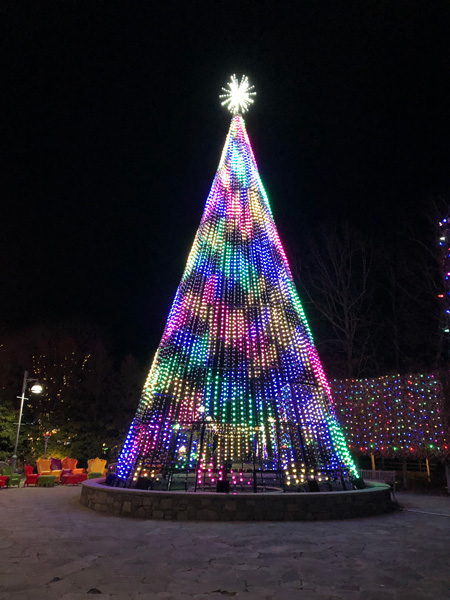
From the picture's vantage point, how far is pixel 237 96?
12.9m

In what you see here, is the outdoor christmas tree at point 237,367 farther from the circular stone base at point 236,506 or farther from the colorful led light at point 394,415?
the colorful led light at point 394,415

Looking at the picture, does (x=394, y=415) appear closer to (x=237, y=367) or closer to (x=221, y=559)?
(x=237, y=367)

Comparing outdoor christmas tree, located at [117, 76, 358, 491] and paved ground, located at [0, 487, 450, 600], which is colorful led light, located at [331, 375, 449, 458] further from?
paved ground, located at [0, 487, 450, 600]

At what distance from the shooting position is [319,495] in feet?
28.1

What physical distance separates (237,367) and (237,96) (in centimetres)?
784

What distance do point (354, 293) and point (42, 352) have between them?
16.7 meters

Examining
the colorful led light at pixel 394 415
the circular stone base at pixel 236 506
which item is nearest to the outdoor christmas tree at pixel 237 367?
the circular stone base at pixel 236 506

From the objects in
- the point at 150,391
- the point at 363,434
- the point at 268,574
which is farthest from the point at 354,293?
the point at 268,574

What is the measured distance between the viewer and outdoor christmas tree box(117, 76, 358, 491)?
32.0 feet

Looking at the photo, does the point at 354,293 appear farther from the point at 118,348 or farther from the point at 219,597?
the point at 219,597

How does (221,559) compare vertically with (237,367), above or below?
below

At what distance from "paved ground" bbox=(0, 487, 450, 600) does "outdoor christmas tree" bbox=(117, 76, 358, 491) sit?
5.60ft

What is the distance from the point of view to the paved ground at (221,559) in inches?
169

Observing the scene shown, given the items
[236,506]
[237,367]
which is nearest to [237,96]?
[237,367]
